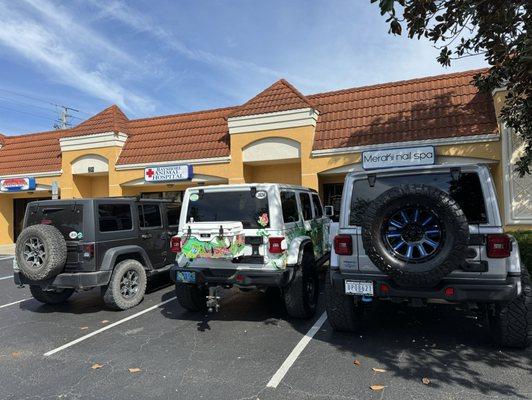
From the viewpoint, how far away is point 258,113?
14266mm

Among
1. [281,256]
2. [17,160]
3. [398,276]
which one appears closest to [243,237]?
[281,256]

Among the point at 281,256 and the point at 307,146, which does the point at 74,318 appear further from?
the point at 307,146

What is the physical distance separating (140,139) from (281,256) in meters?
13.7

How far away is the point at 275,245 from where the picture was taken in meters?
5.65

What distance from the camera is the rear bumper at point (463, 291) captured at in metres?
4.15

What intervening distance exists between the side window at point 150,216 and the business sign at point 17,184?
13.2 meters

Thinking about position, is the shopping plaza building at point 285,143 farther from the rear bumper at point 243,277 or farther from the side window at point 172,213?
the rear bumper at point 243,277

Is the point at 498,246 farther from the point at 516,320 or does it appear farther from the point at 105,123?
the point at 105,123

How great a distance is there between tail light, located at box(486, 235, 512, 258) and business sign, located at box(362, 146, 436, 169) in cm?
817

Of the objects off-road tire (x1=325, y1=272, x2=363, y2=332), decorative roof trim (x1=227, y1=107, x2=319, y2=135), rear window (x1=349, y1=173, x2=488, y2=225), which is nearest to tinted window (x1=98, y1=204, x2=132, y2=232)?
off-road tire (x1=325, y1=272, x2=363, y2=332)

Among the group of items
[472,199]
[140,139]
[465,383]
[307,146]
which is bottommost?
[465,383]

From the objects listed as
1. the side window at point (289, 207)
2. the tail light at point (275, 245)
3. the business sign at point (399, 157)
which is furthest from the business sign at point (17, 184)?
the tail light at point (275, 245)

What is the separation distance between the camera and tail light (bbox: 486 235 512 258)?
164 inches

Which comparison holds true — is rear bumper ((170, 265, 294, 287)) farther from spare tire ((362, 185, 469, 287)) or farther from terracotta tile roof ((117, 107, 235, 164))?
terracotta tile roof ((117, 107, 235, 164))
